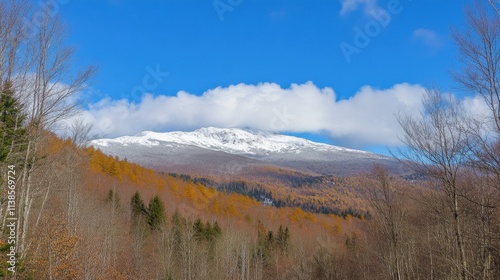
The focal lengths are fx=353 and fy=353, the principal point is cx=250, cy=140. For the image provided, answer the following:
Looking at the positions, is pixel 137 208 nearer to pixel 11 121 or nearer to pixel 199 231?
pixel 199 231

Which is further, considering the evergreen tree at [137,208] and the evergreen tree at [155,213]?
the evergreen tree at [137,208]

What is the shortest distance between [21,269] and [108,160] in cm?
5666

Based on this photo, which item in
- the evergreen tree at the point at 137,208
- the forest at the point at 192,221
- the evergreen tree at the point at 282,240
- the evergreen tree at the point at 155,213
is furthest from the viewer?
the evergreen tree at the point at 282,240

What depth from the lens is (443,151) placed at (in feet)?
33.6

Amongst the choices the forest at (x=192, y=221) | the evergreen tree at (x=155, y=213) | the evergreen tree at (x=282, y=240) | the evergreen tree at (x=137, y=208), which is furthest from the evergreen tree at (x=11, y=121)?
the evergreen tree at (x=282, y=240)

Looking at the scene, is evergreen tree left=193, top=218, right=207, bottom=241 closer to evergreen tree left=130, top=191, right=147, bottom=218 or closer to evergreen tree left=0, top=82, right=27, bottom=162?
evergreen tree left=130, top=191, right=147, bottom=218

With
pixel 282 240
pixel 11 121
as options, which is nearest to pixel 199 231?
pixel 282 240

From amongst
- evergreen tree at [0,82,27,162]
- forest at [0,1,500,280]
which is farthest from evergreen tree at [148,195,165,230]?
evergreen tree at [0,82,27,162]

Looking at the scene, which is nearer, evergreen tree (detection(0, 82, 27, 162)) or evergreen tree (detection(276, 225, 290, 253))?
evergreen tree (detection(0, 82, 27, 162))

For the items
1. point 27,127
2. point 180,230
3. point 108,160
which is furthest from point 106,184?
point 27,127

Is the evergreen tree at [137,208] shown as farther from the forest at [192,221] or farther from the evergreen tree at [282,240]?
the evergreen tree at [282,240]

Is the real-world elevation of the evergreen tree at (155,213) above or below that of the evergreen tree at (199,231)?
above

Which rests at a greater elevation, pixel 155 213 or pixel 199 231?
pixel 155 213

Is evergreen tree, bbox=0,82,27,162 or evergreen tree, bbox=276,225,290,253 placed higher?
evergreen tree, bbox=0,82,27,162
